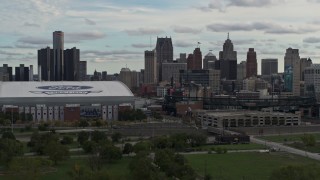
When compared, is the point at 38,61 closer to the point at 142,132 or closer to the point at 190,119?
the point at 190,119

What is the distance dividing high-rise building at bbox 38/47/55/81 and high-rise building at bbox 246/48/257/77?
54.7m

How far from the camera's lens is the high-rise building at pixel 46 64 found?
139750mm

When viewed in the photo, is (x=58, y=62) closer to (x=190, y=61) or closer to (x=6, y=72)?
(x=6, y=72)

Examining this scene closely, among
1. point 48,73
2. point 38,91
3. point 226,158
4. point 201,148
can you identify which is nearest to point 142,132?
point 201,148

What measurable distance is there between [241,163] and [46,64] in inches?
4417

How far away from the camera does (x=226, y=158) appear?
3653cm

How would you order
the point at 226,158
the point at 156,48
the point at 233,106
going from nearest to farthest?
the point at 226,158 → the point at 233,106 → the point at 156,48

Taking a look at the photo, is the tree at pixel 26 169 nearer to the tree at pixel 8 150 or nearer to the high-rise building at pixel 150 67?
the tree at pixel 8 150

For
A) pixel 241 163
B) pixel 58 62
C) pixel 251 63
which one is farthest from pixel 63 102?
pixel 251 63

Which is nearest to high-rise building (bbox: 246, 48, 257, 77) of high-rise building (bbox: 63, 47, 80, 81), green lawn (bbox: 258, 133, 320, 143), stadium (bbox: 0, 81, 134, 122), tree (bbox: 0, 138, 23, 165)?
high-rise building (bbox: 63, 47, 80, 81)

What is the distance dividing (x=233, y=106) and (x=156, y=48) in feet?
307

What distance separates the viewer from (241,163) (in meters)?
34.1

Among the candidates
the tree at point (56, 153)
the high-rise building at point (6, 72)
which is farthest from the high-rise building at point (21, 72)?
the tree at point (56, 153)

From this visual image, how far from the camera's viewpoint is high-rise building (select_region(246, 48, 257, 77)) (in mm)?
159125
